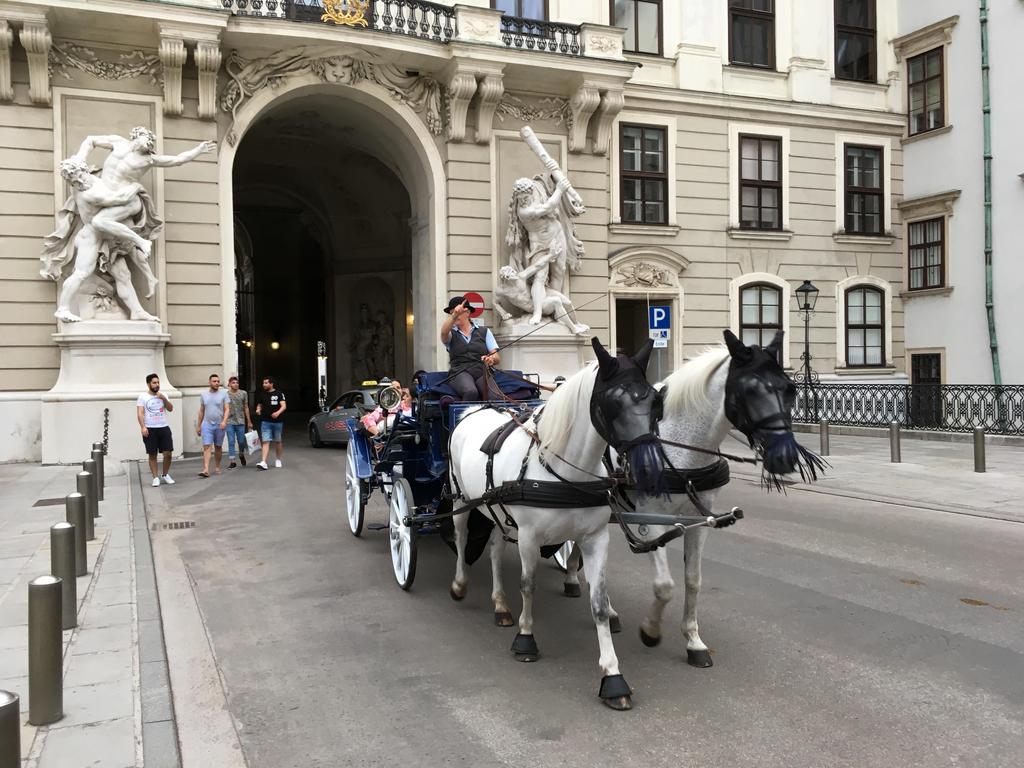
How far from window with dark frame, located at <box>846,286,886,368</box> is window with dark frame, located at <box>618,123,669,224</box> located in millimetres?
6842

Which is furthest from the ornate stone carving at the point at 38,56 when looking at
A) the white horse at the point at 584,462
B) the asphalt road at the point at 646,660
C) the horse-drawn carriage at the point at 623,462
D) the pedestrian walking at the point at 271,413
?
the white horse at the point at 584,462

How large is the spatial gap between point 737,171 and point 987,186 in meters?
6.81

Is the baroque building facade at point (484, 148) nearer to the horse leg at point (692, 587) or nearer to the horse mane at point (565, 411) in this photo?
the horse leg at point (692, 587)

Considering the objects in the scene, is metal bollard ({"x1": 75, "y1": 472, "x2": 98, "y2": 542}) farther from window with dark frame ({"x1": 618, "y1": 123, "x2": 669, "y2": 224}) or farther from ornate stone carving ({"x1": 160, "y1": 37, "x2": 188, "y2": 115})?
window with dark frame ({"x1": 618, "y1": 123, "x2": 669, "y2": 224})

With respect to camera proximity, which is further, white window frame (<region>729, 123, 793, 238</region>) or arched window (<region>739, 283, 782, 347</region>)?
arched window (<region>739, 283, 782, 347</region>)

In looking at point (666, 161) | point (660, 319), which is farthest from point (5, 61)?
point (666, 161)

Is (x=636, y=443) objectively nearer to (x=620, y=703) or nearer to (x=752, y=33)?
(x=620, y=703)

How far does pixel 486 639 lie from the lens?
5.38 m

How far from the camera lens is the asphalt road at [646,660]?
3.81 metres

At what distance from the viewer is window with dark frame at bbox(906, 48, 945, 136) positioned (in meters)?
23.5

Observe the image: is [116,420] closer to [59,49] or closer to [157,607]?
[59,49]

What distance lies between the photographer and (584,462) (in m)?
4.50

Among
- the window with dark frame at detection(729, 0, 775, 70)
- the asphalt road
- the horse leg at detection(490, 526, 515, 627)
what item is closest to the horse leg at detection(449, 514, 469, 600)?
the asphalt road

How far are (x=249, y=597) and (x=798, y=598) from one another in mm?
4456
